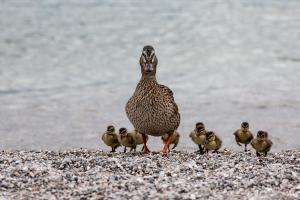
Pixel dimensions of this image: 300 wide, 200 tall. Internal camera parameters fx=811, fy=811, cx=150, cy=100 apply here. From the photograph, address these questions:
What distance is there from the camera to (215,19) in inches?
789

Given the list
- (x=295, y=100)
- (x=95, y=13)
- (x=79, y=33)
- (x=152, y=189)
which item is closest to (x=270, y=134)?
(x=295, y=100)

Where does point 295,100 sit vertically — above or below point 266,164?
above

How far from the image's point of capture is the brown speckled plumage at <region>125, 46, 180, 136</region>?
848cm

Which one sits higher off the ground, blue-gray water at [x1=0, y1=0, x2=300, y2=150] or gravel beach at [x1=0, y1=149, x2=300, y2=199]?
blue-gray water at [x1=0, y1=0, x2=300, y2=150]

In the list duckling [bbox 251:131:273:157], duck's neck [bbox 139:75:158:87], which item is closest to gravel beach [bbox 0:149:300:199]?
duckling [bbox 251:131:273:157]

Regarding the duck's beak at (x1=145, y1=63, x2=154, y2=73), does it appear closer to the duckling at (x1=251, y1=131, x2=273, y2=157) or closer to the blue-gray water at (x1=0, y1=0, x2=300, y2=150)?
the duckling at (x1=251, y1=131, x2=273, y2=157)

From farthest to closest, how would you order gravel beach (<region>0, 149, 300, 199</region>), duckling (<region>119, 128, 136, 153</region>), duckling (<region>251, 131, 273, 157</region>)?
duckling (<region>119, 128, 136, 153</region>), duckling (<region>251, 131, 273, 157</region>), gravel beach (<region>0, 149, 300, 199</region>)

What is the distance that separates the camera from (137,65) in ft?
53.0

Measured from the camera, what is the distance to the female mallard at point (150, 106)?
27.8 ft

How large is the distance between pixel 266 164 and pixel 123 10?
534 inches

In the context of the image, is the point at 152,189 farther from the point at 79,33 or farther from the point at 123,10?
the point at 123,10

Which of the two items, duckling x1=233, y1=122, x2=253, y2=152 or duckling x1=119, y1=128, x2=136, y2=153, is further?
duckling x1=233, y1=122, x2=253, y2=152

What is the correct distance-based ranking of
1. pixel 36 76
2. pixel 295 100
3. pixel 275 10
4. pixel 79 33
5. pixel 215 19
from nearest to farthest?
pixel 295 100, pixel 36 76, pixel 79 33, pixel 215 19, pixel 275 10

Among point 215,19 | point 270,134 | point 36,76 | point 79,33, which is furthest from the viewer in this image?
point 215,19
